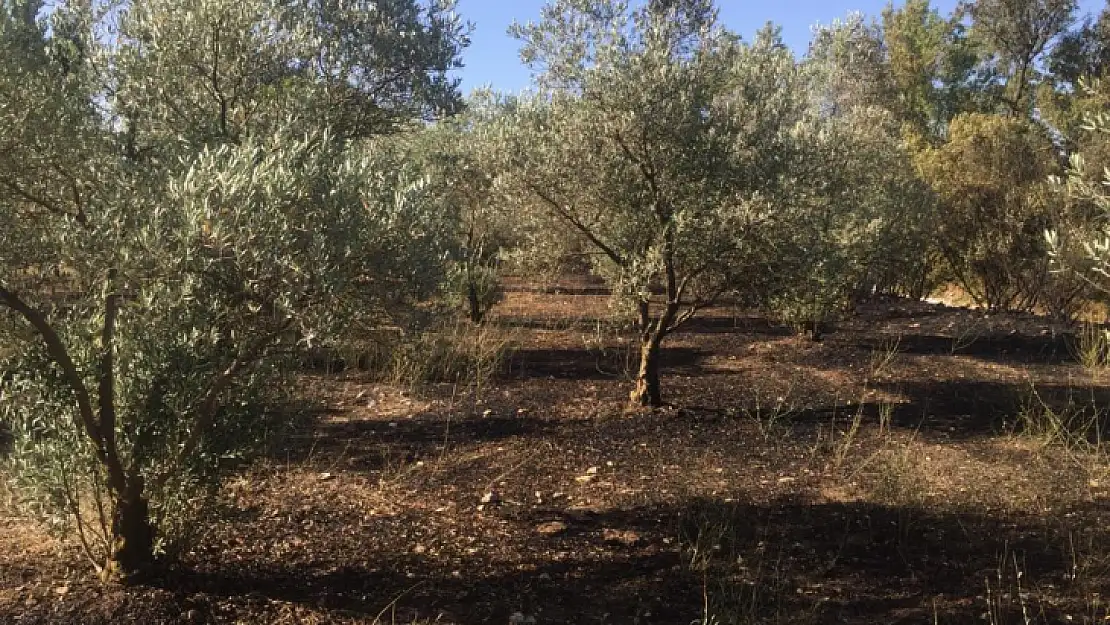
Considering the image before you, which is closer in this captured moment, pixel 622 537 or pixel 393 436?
pixel 622 537

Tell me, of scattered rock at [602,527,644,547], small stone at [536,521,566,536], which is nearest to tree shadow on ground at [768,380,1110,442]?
scattered rock at [602,527,644,547]

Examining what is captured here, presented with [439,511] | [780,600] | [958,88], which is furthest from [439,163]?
[958,88]

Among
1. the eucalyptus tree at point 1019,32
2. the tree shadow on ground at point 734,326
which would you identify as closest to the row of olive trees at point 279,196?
the tree shadow on ground at point 734,326

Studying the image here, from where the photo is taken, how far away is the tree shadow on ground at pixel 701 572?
170 inches

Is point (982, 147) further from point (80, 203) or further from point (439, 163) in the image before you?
point (80, 203)

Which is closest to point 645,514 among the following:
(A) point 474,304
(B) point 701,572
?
(B) point 701,572

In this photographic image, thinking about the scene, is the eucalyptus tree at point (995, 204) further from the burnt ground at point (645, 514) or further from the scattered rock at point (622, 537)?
the scattered rock at point (622, 537)

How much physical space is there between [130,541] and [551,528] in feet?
8.83

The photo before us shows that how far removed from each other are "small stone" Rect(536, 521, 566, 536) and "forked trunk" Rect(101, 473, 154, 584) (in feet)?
8.21

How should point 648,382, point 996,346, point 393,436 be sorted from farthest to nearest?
1. point 996,346
2. point 648,382
3. point 393,436

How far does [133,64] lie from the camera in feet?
15.2

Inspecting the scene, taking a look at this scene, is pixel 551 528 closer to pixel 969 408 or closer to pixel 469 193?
pixel 969 408

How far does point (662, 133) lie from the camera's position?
6898 millimetres

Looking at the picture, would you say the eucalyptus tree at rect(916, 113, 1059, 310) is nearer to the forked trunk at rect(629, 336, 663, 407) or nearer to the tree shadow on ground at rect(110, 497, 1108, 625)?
the forked trunk at rect(629, 336, 663, 407)
